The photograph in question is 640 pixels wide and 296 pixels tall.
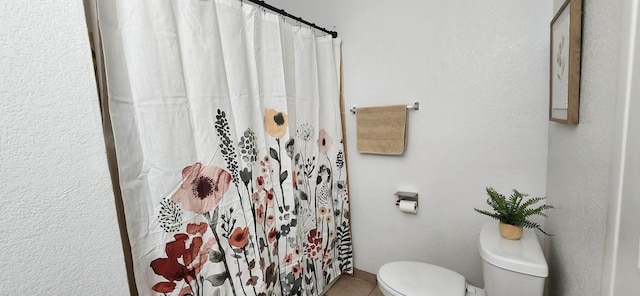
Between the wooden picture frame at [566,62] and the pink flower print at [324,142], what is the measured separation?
1.16m

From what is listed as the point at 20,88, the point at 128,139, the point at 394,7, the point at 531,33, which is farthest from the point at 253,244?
the point at 531,33

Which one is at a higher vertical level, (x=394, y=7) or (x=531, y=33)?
(x=394, y=7)

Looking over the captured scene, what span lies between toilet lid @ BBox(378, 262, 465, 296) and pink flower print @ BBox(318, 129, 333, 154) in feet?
2.61

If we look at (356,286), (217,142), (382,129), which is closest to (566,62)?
(382,129)

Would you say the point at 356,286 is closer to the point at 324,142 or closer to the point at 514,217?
the point at 324,142

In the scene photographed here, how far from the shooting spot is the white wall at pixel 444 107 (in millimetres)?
1361

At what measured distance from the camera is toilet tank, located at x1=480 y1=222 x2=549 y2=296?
0.98 m

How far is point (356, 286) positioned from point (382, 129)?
1182 millimetres

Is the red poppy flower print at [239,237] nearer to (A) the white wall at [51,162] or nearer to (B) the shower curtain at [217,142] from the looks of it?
(B) the shower curtain at [217,142]

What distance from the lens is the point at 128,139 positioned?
0.86 m

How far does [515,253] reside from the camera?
3.44ft

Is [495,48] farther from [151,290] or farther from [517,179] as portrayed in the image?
→ [151,290]

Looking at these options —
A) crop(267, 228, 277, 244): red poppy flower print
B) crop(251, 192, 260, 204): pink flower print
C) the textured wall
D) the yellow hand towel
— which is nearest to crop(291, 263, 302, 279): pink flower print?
crop(267, 228, 277, 244): red poppy flower print

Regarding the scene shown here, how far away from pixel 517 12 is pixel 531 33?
0.42ft
